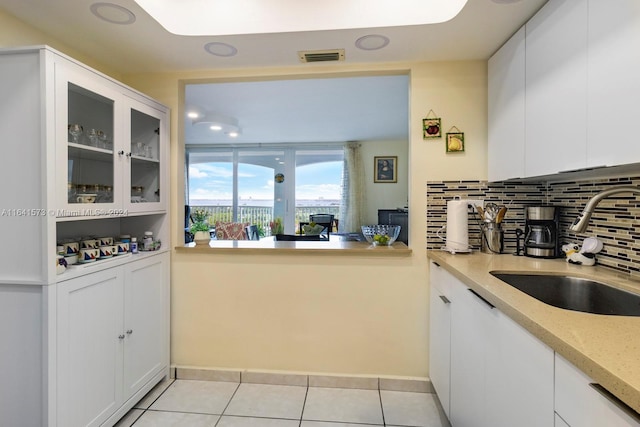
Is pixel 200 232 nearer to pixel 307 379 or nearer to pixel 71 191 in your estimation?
pixel 71 191

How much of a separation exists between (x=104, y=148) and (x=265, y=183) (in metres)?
4.91

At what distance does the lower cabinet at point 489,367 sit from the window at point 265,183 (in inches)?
187

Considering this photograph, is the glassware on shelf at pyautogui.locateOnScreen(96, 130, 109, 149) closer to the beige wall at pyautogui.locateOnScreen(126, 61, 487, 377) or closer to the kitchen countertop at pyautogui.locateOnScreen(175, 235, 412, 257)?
the beige wall at pyautogui.locateOnScreen(126, 61, 487, 377)

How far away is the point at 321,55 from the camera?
6.31ft

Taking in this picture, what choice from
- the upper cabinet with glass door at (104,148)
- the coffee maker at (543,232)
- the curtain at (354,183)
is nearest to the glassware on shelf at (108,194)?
the upper cabinet with glass door at (104,148)

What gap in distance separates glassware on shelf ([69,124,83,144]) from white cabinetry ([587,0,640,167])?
2.07 m

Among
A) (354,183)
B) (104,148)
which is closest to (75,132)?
(104,148)

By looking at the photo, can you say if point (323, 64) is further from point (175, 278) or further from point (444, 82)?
point (175, 278)

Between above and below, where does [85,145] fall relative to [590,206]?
above

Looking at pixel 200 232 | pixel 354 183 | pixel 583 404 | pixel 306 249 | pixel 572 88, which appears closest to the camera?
pixel 583 404

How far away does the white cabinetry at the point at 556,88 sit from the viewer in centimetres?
120

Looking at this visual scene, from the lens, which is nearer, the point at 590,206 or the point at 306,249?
the point at 590,206

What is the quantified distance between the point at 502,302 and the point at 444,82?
1.50 meters

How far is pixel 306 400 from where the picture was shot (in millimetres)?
1963
